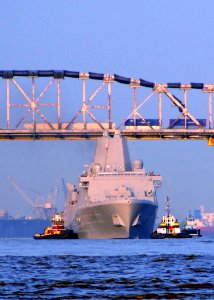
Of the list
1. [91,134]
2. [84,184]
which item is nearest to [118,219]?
[84,184]

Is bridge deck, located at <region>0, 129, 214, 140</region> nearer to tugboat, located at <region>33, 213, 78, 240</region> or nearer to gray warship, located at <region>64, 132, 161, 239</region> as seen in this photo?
gray warship, located at <region>64, 132, 161, 239</region>

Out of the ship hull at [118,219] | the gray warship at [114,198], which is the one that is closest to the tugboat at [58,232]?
the gray warship at [114,198]

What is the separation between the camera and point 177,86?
169 m

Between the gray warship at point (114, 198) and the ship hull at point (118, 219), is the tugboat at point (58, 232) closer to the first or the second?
the gray warship at point (114, 198)

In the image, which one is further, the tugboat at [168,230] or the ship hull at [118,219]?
the tugboat at [168,230]

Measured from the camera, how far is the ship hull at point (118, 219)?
5871 inches

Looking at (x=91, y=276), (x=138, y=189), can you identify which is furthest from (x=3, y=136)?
(x=91, y=276)

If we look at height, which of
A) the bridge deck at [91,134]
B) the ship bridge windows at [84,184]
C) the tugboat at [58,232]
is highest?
the bridge deck at [91,134]

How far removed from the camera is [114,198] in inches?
5989

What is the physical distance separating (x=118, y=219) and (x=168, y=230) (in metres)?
27.7

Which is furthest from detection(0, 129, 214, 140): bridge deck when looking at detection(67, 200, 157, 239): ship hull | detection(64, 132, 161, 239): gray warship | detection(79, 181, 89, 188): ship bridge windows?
detection(67, 200, 157, 239): ship hull

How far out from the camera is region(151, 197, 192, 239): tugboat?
6698 inches

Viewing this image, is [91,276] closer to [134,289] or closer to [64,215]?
[134,289]

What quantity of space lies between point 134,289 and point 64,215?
13171 centimetres
